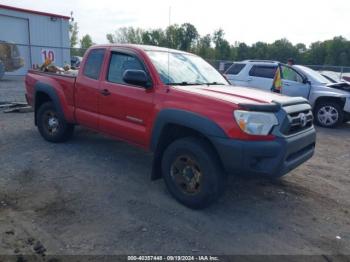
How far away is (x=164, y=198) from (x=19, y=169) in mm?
2366

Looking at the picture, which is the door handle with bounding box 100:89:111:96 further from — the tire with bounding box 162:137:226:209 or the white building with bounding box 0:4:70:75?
the white building with bounding box 0:4:70:75

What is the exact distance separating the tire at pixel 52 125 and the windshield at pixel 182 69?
7.73ft

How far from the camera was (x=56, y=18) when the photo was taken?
21391 millimetres

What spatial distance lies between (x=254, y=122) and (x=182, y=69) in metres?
1.63

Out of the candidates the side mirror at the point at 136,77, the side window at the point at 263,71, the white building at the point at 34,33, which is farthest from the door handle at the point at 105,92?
the white building at the point at 34,33

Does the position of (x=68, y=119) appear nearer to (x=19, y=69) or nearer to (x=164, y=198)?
(x=164, y=198)

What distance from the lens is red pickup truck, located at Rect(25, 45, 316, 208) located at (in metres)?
3.56

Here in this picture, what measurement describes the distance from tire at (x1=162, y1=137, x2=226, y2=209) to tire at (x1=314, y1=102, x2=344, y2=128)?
7.10 m

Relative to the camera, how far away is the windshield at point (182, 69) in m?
4.49

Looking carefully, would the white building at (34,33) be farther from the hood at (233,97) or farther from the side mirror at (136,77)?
the hood at (233,97)

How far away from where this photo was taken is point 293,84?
33.5 ft

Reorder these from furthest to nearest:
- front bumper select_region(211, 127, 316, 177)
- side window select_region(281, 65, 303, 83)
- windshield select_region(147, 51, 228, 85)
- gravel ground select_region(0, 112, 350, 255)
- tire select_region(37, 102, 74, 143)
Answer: side window select_region(281, 65, 303, 83)
tire select_region(37, 102, 74, 143)
windshield select_region(147, 51, 228, 85)
front bumper select_region(211, 127, 316, 177)
gravel ground select_region(0, 112, 350, 255)

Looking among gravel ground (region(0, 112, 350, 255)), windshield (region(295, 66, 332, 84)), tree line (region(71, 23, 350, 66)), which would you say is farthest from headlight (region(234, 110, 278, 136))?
tree line (region(71, 23, 350, 66))

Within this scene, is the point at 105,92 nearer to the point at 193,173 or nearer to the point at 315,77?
the point at 193,173
